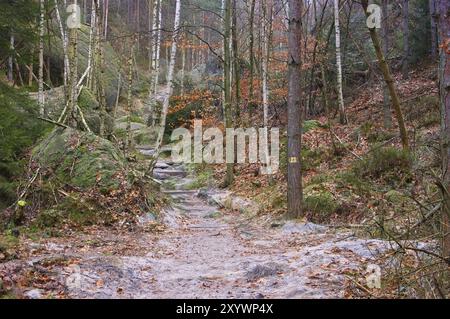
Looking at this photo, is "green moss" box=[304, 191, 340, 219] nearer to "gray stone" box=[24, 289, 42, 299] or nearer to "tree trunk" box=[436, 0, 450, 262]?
"tree trunk" box=[436, 0, 450, 262]

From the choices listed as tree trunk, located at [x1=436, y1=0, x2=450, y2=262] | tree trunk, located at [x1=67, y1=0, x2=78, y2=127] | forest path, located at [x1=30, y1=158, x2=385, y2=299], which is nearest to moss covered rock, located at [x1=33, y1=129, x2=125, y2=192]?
tree trunk, located at [x1=67, y1=0, x2=78, y2=127]

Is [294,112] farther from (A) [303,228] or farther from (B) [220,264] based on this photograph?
(B) [220,264]

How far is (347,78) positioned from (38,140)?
45.0 ft

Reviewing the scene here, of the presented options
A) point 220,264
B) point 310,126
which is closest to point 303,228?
point 220,264

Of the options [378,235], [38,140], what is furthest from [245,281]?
[38,140]

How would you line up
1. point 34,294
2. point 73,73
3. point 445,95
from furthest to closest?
1. point 73,73
2. point 34,294
3. point 445,95

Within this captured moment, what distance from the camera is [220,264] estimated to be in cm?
657

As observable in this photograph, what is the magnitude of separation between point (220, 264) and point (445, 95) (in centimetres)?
398

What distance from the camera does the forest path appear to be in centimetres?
485

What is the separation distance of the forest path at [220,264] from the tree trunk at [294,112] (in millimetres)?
676

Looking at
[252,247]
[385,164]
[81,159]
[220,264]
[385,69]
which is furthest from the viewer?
[81,159]

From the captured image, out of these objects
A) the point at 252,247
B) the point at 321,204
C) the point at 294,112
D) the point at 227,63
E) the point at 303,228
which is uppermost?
the point at 227,63

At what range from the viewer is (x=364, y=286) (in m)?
4.46

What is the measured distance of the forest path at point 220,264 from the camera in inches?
191
